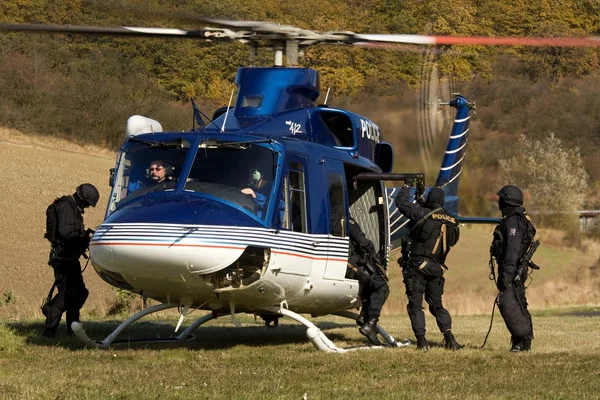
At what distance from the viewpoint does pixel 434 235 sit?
12656mm

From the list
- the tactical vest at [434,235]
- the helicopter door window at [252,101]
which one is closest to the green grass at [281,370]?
the tactical vest at [434,235]

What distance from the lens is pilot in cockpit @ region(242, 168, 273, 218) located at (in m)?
11.4

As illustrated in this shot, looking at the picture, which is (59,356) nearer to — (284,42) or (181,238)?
(181,238)

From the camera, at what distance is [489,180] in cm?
2455

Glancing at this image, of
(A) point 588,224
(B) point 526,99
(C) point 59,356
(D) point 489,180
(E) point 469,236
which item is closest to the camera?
(C) point 59,356

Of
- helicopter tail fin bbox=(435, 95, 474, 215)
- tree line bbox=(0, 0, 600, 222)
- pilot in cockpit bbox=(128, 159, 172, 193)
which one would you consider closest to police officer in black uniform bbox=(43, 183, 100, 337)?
pilot in cockpit bbox=(128, 159, 172, 193)

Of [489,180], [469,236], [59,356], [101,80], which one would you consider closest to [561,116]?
[469,236]

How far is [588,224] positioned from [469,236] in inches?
198

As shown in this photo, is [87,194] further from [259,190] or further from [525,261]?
[525,261]

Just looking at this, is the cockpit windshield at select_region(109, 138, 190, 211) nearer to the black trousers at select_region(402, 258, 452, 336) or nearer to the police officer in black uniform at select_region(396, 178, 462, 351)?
the police officer in black uniform at select_region(396, 178, 462, 351)

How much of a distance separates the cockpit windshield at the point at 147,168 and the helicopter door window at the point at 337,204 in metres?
1.87

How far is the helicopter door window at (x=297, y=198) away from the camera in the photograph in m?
11.9

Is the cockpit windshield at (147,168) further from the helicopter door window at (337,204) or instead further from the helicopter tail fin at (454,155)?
the helicopter tail fin at (454,155)

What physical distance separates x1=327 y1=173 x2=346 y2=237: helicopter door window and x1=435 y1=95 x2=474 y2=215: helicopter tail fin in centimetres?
430
